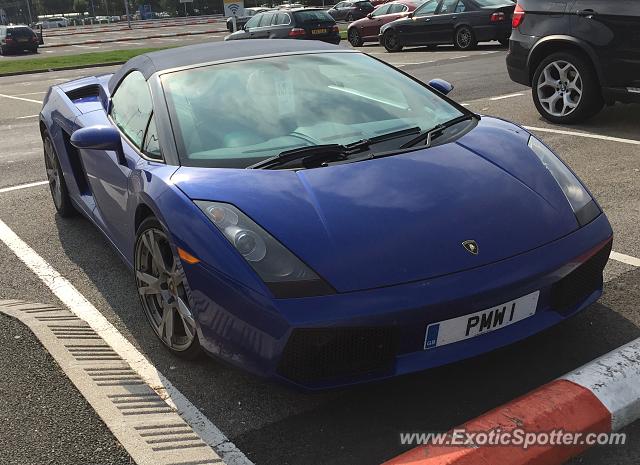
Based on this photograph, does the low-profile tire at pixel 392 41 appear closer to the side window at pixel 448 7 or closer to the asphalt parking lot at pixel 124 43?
the side window at pixel 448 7

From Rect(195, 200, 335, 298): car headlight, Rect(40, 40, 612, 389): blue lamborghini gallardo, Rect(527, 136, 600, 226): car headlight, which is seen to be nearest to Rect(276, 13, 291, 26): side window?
Rect(40, 40, 612, 389): blue lamborghini gallardo

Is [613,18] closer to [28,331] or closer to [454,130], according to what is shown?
[454,130]

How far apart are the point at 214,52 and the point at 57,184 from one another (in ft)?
6.70

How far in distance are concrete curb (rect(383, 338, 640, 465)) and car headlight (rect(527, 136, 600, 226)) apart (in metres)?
0.61

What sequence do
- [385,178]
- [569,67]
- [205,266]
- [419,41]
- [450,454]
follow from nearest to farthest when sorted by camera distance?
[450,454] → [205,266] → [385,178] → [569,67] → [419,41]

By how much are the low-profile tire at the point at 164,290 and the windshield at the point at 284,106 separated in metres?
0.38

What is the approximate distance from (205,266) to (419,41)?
56.1 ft

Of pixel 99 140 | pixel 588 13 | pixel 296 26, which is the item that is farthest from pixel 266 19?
pixel 99 140

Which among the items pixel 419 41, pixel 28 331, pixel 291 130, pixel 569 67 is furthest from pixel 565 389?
pixel 419 41

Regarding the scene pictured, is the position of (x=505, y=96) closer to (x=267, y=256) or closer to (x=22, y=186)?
(x=22, y=186)

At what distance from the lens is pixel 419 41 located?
61.2ft

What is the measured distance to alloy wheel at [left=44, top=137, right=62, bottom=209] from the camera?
5.19 meters

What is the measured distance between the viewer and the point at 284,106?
11.4 ft

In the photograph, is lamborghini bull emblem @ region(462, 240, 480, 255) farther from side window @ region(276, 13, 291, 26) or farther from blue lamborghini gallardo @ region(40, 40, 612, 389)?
side window @ region(276, 13, 291, 26)
